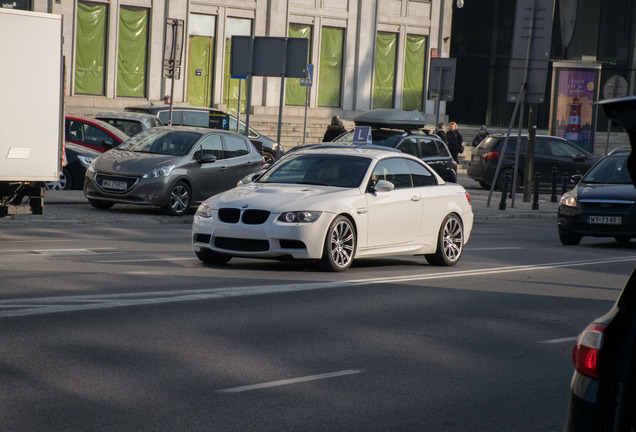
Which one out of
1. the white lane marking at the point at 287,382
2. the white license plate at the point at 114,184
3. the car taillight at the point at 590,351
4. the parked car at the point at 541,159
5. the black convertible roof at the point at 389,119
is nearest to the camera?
the car taillight at the point at 590,351

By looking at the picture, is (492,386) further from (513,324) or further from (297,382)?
(513,324)

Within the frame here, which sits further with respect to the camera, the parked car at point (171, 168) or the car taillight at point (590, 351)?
the parked car at point (171, 168)

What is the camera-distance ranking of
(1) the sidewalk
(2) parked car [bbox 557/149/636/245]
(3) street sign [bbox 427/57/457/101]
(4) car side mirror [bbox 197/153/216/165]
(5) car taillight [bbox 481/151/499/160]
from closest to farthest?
1. (1) the sidewalk
2. (2) parked car [bbox 557/149/636/245]
3. (4) car side mirror [bbox 197/153/216/165]
4. (3) street sign [bbox 427/57/457/101]
5. (5) car taillight [bbox 481/151/499/160]

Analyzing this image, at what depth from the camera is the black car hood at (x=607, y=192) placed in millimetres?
18953

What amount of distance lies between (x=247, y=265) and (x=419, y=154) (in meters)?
13.3

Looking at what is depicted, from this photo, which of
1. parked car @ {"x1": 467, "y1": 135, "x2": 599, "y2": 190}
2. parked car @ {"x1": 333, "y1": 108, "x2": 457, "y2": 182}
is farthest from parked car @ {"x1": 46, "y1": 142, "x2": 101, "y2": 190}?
parked car @ {"x1": 467, "y1": 135, "x2": 599, "y2": 190}

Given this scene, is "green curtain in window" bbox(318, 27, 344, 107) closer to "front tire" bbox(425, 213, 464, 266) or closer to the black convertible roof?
the black convertible roof

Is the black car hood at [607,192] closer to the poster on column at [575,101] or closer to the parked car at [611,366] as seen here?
the poster on column at [575,101]

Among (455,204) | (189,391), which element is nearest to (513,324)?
(189,391)

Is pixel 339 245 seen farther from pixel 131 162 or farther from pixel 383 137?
pixel 383 137

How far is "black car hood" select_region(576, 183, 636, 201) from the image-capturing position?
18953 mm

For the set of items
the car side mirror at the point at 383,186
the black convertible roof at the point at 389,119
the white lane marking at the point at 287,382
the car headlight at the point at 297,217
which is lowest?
the white lane marking at the point at 287,382

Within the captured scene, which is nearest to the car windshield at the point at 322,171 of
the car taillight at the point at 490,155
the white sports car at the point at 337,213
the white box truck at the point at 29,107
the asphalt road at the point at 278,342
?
the white sports car at the point at 337,213

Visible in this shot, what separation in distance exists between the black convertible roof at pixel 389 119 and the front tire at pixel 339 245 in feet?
49.5
